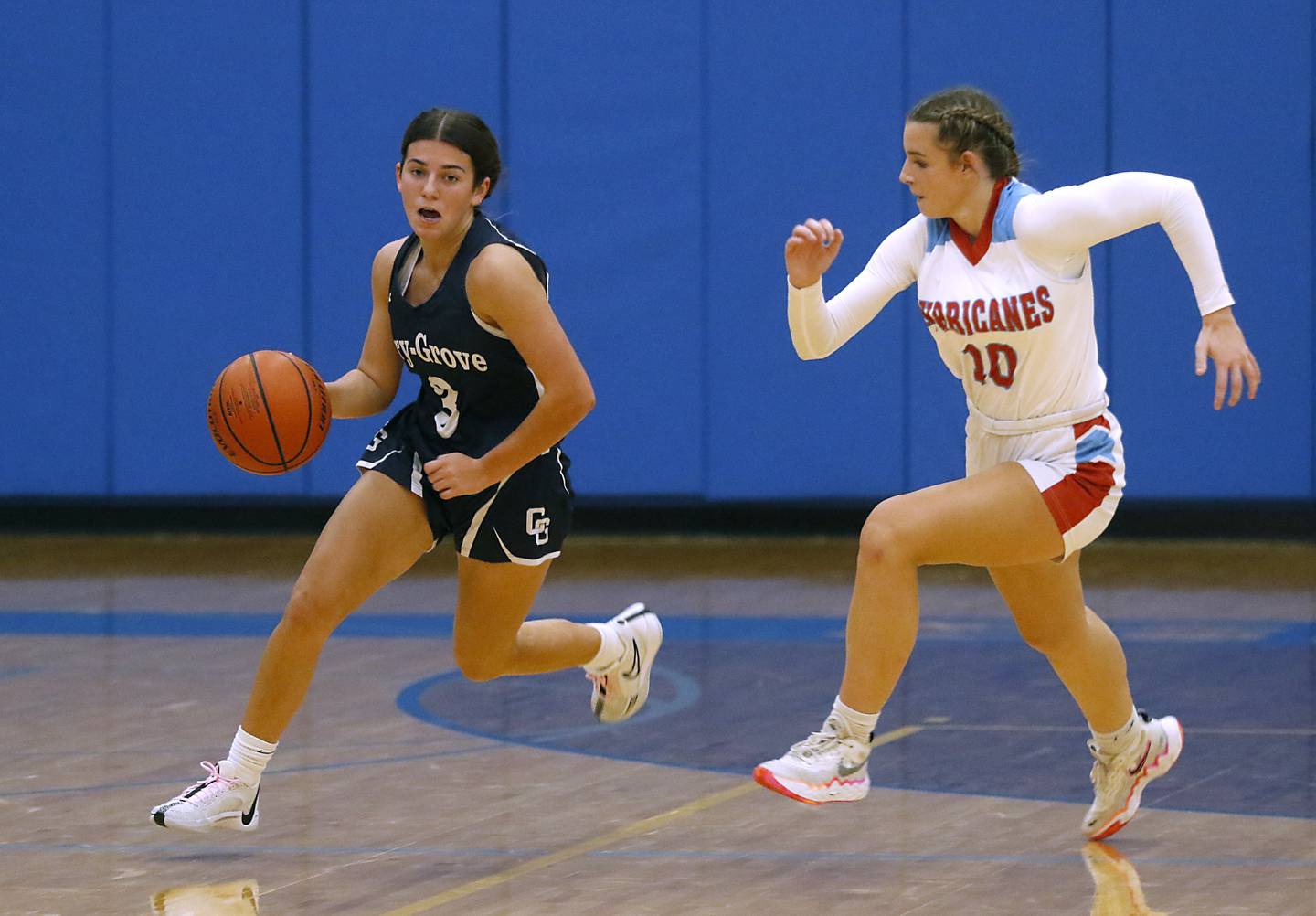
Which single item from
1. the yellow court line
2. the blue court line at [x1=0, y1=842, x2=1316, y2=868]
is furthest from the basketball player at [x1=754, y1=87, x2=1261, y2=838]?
the yellow court line

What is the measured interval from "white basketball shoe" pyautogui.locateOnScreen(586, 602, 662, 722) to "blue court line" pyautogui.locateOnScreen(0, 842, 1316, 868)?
0.90 metres

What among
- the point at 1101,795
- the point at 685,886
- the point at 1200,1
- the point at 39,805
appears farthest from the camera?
the point at 1200,1

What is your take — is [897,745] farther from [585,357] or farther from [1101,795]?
[585,357]

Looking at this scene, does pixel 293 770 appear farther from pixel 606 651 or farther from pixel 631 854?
pixel 631 854

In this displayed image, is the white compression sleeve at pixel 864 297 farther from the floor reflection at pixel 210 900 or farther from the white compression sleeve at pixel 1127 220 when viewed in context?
the floor reflection at pixel 210 900

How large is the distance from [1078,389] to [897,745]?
1786 millimetres

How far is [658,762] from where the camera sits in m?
5.58

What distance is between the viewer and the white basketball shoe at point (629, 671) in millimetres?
5406

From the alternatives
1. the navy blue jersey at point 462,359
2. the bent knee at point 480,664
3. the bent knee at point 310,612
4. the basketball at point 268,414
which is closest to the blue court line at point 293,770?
the bent knee at point 480,664

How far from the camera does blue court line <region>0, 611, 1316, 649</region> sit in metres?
7.71

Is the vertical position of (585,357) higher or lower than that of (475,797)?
higher

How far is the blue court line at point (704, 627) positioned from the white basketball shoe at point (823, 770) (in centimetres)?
345

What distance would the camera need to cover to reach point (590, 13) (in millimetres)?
10383

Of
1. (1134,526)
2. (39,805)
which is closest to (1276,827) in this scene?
(39,805)
